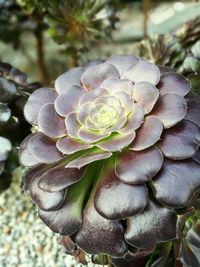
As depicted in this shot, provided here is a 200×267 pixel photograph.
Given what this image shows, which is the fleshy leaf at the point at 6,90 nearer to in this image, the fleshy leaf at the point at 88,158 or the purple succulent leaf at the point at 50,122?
the purple succulent leaf at the point at 50,122

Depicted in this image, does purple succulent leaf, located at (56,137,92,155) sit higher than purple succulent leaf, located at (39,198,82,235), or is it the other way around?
purple succulent leaf, located at (56,137,92,155)

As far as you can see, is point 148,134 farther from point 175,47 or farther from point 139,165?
point 175,47

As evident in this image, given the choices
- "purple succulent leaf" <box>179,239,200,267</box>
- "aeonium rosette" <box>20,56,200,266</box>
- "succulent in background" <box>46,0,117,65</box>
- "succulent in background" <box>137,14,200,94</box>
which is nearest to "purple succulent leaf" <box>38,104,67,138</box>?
"aeonium rosette" <box>20,56,200,266</box>

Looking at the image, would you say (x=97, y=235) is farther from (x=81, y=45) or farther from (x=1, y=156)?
(x=81, y=45)

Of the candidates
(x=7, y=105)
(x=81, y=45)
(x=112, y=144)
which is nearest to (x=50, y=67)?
(x=81, y=45)

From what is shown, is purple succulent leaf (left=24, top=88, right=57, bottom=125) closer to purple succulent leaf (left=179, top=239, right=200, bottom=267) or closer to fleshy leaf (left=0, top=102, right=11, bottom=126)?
fleshy leaf (left=0, top=102, right=11, bottom=126)

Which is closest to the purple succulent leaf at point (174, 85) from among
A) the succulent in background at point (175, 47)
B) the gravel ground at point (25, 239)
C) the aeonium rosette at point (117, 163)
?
the aeonium rosette at point (117, 163)
